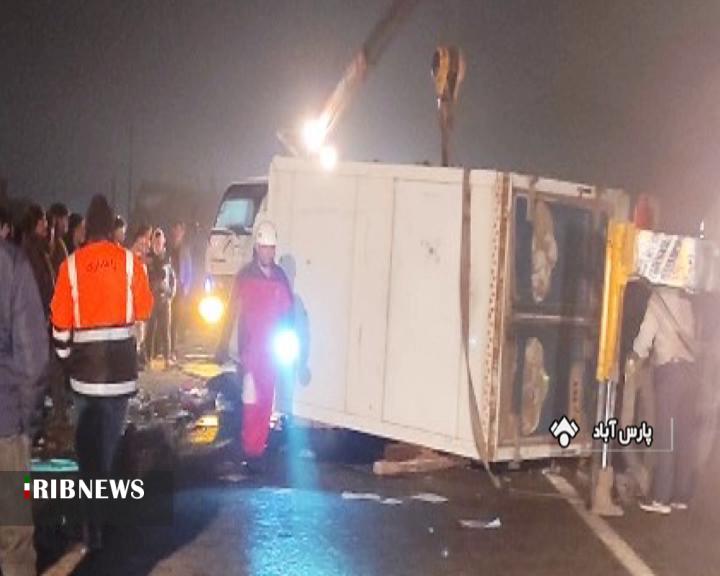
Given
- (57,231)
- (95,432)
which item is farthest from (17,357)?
(57,231)

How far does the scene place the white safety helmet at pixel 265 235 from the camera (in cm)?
898

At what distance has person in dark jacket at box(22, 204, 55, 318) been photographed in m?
9.66

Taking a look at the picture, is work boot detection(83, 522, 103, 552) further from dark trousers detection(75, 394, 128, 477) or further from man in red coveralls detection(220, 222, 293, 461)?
man in red coveralls detection(220, 222, 293, 461)

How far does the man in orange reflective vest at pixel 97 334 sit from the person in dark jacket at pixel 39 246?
9.95 ft

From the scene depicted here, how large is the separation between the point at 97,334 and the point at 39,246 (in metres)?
3.37

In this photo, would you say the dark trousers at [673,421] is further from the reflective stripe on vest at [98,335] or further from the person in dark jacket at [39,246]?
the person in dark jacket at [39,246]

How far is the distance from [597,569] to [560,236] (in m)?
2.76

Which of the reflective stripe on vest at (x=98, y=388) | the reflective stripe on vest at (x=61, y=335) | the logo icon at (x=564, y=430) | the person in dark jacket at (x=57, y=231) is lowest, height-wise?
the logo icon at (x=564, y=430)

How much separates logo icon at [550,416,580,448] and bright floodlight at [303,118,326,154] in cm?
533

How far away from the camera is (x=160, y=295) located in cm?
1423

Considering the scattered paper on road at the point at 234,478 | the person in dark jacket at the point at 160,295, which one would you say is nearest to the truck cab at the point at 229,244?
the person in dark jacket at the point at 160,295

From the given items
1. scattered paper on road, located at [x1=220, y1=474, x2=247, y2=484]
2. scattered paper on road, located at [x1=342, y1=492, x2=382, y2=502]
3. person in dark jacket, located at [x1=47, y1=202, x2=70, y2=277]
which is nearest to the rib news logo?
scattered paper on road, located at [x1=220, y1=474, x2=247, y2=484]

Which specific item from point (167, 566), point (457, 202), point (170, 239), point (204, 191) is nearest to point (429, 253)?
point (457, 202)

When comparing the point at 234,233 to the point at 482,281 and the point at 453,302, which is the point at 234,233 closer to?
the point at 453,302
